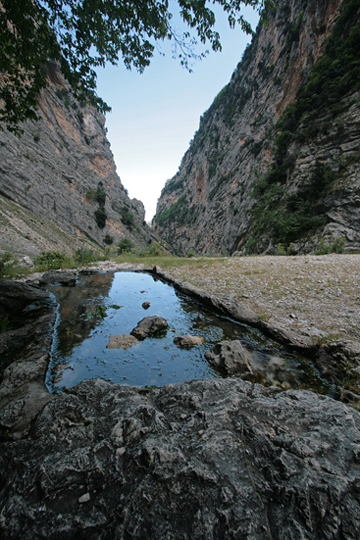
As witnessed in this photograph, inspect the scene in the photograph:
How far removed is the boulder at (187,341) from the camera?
470cm

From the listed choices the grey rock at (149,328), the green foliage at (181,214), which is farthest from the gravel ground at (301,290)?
the green foliage at (181,214)

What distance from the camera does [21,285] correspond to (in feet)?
21.7

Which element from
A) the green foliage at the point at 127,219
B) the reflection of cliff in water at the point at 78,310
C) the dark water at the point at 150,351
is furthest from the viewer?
the green foliage at the point at 127,219

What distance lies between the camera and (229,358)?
3889 mm

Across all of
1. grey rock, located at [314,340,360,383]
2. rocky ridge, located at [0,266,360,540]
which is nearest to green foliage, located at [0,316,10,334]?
rocky ridge, located at [0,266,360,540]

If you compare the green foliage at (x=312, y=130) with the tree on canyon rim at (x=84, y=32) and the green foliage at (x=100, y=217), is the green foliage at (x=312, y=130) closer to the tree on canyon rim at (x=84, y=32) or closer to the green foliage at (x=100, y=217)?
the tree on canyon rim at (x=84, y=32)

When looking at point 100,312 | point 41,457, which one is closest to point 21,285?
point 100,312

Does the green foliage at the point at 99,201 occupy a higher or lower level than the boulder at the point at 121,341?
higher

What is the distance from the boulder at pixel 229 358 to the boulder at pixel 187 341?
0.51 meters

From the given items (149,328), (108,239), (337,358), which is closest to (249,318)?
(337,358)

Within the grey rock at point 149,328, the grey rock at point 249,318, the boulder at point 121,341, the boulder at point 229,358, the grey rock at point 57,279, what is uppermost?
the grey rock at point 249,318

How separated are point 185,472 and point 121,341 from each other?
330 centimetres

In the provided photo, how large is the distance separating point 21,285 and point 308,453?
7.70m

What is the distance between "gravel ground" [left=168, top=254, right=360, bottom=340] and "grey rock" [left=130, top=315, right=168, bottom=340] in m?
2.65
